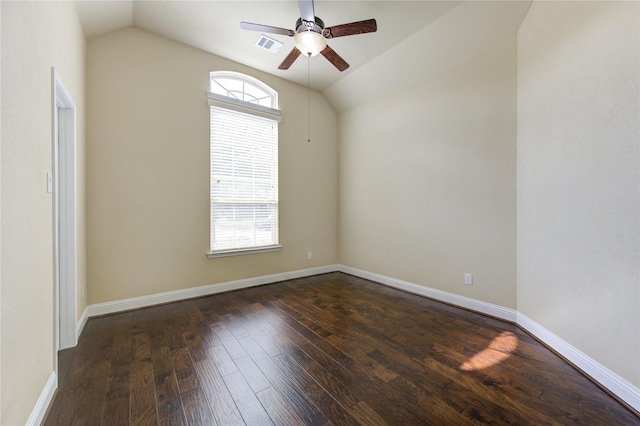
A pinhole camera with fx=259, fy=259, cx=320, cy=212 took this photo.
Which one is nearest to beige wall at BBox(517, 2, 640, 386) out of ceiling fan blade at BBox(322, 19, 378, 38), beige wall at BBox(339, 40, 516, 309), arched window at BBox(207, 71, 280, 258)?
beige wall at BBox(339, 40, 516, 309)

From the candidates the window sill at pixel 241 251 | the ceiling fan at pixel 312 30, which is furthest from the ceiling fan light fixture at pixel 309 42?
the window sill at pixel 241 251

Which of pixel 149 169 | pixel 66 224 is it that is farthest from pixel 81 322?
pixel 149 169

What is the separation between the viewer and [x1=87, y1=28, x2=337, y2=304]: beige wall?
2785mm

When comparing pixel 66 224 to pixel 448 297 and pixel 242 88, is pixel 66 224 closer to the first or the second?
pixel 242 88

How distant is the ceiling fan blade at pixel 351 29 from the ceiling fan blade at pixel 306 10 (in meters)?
0.18

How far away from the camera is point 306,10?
214cm

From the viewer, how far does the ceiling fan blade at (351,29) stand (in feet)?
7.24

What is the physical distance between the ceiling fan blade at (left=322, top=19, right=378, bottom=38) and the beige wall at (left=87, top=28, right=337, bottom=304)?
189cm

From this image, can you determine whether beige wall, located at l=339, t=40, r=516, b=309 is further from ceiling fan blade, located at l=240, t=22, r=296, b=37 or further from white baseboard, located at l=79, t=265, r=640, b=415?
ceiling fan blade, located at l=240, t=22, r=296, b=37

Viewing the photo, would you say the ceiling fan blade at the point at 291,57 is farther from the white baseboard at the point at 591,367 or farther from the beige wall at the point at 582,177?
the white baseboard at the point at 591,367

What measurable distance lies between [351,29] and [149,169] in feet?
8.74

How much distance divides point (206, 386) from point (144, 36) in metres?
3.71

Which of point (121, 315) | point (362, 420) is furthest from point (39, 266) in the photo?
point (362, 420)

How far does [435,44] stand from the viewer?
3.04 m
